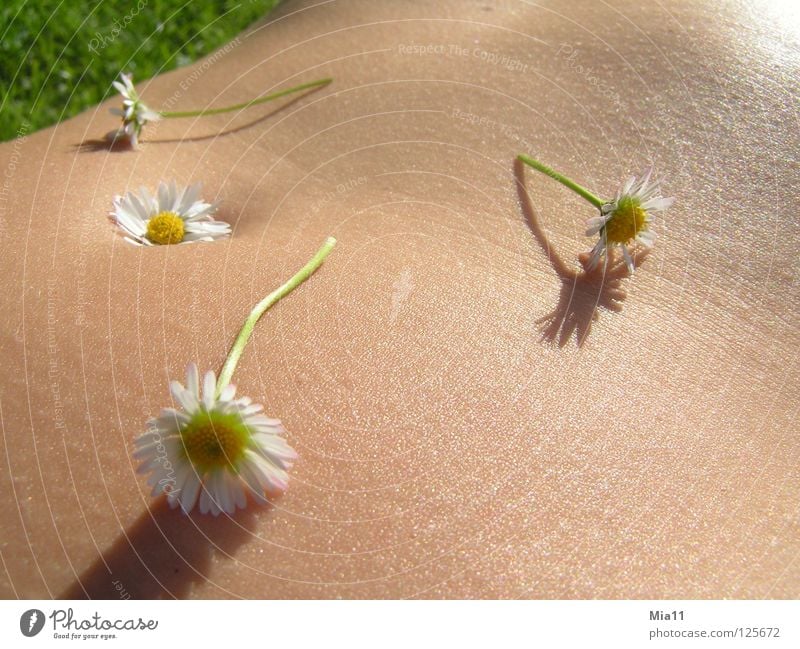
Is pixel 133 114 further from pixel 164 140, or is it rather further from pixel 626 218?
pixel 626 218

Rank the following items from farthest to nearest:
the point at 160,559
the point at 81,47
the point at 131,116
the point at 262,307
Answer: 1. the point at 81,47
2. the point at 131,116
3. the point at 262,307
4. the point at 160,559

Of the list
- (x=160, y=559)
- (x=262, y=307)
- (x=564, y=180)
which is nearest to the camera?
(x=160, y=559)

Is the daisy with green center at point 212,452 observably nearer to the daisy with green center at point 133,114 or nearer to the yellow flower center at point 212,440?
the yellow flower center at point 212,440

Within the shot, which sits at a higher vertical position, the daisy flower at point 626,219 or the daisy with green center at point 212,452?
the daisy flower at point 626,219

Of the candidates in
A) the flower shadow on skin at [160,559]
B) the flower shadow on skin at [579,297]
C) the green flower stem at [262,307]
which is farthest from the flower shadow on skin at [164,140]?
the flower shadow on skin at [160,559]

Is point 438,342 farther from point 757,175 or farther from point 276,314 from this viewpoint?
point 757,175
